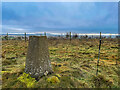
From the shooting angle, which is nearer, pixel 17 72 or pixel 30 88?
pixel 30 88

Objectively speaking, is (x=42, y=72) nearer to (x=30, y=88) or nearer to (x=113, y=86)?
(x=30, y=88)

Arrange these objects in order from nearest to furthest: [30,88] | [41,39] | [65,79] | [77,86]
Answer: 1. [30,88]
2. [77,86]
3. [65,79]
4. [41,39]

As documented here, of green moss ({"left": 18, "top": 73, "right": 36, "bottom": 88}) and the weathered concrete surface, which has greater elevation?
the weathered concrete surface

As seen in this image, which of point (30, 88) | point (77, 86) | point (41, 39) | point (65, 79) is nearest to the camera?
point (30, 88)

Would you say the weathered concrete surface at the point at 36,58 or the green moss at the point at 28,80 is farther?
the weathered concrete surface at the point at 36,58

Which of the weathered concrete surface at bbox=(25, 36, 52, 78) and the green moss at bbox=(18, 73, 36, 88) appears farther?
the weathered concrete surface at bbox=(25, 36, 52, 78)

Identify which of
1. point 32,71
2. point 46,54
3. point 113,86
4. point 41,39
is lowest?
point 113,86

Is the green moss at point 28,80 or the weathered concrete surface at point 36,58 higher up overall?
the weathered concrete surface at point 36,58

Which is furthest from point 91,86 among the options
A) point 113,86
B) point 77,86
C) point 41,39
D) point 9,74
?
point 9,74

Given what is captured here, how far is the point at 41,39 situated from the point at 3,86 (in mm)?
2516

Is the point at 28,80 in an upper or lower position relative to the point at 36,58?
lower

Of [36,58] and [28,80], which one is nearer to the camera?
[28,80]

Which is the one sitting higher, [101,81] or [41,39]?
[41,39]

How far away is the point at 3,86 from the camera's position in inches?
122
